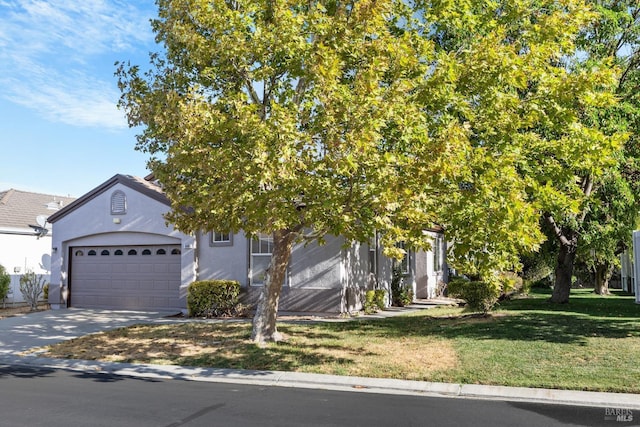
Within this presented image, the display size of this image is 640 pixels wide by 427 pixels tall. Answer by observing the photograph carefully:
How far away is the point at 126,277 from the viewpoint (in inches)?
832

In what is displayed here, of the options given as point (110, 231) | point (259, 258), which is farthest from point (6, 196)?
point (259, 258)

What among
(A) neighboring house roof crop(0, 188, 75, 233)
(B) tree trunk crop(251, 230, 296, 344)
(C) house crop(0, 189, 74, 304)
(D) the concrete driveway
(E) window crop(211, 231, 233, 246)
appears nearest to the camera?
(B) tree trunk crop(251, 230, 296, 344)

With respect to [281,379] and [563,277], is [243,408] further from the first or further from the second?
[563,277]

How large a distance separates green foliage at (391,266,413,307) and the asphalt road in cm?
1286

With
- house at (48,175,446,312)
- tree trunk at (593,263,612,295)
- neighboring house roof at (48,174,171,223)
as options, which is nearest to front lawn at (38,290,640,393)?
house at (48,175,446,312)

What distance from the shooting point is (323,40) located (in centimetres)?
1125

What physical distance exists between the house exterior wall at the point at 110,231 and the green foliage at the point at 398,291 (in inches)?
317

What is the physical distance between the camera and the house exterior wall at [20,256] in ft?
82.6

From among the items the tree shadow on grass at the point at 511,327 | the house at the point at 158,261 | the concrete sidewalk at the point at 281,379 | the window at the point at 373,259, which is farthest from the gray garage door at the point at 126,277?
the tree shadow on grass at the point at 511,327

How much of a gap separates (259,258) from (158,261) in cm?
433

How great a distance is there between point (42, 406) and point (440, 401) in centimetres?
607

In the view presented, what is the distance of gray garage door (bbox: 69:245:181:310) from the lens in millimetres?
20375

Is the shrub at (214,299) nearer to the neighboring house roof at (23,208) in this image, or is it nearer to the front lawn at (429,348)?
the front lawn at (429,348)

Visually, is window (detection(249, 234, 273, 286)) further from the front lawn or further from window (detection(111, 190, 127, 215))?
window (detection(111, 190, 127, 215))
